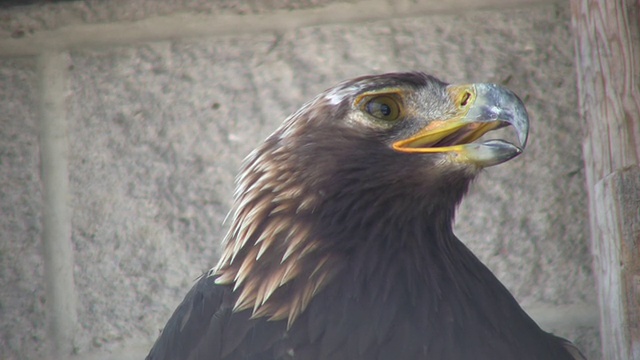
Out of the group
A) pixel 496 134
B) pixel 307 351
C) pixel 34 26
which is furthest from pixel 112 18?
pixel 307 351

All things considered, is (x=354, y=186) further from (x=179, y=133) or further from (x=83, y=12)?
(x=83, y=12)

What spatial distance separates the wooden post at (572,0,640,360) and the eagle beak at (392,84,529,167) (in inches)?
11.6

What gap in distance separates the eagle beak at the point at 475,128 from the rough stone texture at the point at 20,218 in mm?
1359

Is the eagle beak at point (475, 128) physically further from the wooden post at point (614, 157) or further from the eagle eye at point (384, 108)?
the wooden post at point (614, 157)

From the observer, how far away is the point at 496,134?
132 inches

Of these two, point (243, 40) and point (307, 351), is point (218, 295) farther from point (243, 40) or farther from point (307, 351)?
point (243, 40)

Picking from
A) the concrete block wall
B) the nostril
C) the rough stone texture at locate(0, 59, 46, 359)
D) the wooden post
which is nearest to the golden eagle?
the nostril

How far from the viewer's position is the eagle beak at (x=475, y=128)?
2465mm

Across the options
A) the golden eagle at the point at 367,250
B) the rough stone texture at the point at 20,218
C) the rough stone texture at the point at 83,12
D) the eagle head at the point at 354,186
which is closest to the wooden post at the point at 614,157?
the golden eagle at the point at 367,250

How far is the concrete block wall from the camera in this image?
10.9 feet

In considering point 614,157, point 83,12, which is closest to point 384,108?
point 614,157

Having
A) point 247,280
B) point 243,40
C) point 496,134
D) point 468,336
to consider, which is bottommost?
point 468,336

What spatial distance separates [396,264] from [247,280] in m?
0.37

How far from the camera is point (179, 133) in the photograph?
3459 mm
